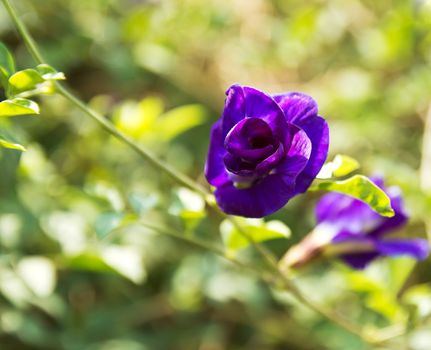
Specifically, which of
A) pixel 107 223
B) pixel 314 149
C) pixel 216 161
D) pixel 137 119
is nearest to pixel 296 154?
pixel 314 149

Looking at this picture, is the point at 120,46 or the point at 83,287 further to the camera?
the point at 120,46

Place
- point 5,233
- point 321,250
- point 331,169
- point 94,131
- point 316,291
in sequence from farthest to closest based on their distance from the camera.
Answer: point 94,131 → point 316,291 → point 5,233 → point 321,250 → point 331,169

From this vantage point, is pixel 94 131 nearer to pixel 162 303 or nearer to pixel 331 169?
pixel 162 303

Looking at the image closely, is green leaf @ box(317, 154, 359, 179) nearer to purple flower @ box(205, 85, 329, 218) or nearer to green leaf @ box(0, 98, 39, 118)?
purple flower @ box(205, 85, 329, 218)

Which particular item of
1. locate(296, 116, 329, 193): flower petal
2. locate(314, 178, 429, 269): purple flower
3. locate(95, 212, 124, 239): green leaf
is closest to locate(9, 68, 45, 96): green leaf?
locate(95, 212, 124, 239): green leaf

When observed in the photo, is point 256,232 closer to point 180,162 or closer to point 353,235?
point 353,235

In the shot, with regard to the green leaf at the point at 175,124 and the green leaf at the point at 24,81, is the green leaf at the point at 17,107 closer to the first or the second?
the green leaf at the point at 24,81

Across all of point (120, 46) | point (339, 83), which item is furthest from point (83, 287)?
point (339, 83)
